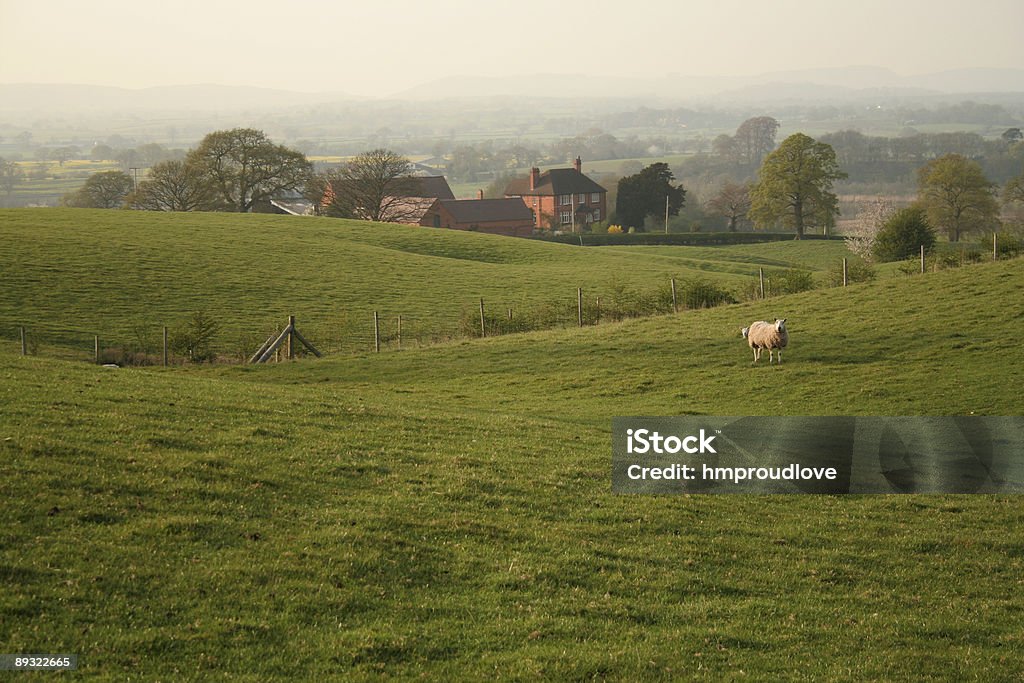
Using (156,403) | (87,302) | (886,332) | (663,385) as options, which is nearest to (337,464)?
(156,403)

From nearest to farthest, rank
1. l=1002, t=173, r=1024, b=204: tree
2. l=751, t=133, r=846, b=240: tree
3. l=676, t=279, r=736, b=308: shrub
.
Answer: l=676, t=279, r=736, b=308: shrub, l=751, t=133, r=846, b=240: tree, l=1002, t=173, r=1024, b=204: tree

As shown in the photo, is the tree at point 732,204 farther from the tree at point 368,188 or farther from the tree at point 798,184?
the tree at point 368,188

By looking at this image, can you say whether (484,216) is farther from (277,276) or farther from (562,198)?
(277,276)

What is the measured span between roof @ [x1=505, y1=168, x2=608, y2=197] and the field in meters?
124

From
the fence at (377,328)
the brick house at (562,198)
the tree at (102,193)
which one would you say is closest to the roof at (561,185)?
the brick house at (562,198)

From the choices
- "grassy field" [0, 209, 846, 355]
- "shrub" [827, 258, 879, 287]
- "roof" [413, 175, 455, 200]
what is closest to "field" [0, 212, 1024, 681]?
"shrub" [827, 258, 879, 287]

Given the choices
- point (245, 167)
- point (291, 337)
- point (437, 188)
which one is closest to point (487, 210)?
point (437, 188)

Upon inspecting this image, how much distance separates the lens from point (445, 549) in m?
11.5

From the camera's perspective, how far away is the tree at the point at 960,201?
100438 mm

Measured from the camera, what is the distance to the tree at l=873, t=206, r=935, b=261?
200ft

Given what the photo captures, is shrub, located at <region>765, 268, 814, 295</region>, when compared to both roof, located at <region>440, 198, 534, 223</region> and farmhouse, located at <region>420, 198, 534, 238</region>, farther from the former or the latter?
roof, located at <region>440, 198, 534, 223</region>

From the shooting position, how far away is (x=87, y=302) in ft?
147

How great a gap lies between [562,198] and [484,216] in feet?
82.2

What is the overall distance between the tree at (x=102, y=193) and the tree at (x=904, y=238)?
286ft
